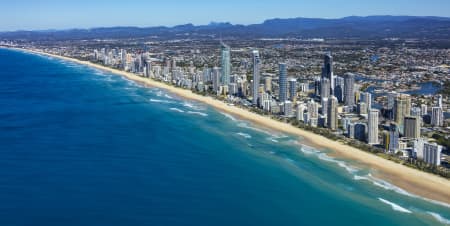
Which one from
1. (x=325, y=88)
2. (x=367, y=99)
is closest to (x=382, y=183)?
(x=367, y=99)

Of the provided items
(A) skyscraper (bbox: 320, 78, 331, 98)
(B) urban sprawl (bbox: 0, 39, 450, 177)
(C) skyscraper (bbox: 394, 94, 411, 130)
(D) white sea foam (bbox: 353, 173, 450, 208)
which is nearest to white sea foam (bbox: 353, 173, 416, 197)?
(D) white sea foam (bbox: 353, 173, 450, 208)

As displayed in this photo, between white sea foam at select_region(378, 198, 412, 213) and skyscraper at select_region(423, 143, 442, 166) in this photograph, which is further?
skyscraper at select_region(423, 143, 442, 166)

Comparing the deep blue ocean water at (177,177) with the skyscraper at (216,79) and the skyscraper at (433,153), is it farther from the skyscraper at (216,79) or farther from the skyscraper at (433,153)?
the skyscraper at (216,79)

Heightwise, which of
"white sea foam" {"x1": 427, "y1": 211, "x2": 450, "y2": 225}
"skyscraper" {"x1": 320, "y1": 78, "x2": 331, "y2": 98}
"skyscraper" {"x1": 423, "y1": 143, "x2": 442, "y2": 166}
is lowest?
"white sea foam" {"x1": 427, "y1": 211, "x2": 450, "y2": 225}

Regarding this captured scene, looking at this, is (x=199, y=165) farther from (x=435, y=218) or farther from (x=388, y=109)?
(x=388, y=109)

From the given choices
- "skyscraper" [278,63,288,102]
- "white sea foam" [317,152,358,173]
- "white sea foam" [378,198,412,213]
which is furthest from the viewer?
"skyscraper" [278,63,288,102]

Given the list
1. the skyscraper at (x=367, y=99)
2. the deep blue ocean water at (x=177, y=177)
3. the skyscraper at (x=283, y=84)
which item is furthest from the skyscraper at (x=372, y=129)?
the skyscraper at (x=283, y=84)

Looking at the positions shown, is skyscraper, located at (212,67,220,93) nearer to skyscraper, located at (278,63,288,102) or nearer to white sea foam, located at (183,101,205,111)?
white sea foam, located at (183,101,205,111)
